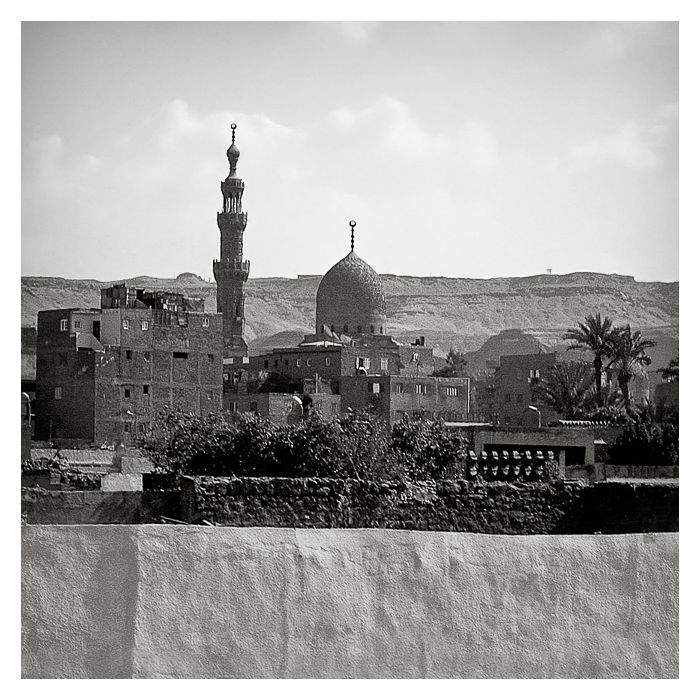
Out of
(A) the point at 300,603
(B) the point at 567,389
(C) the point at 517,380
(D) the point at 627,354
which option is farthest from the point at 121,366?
(A) the point at 300,603

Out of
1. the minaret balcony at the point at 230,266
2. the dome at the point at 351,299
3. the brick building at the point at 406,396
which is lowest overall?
the brick building at the point at 406,396

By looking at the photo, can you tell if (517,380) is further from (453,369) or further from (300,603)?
(300,603)

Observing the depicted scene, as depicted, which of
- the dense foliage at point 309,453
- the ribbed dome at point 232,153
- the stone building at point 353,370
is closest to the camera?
the dense foliage at point 309,453

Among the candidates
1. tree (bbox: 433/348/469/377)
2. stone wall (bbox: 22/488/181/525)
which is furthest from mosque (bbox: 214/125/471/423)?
stone wall (bbox: 22/488/181/525)

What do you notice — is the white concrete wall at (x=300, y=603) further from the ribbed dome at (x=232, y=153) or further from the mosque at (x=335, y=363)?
the mosque at (x=335, y=363)

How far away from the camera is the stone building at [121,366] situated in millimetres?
36000

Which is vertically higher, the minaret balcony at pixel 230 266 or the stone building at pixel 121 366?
the minaret balcony at pixel 230 266

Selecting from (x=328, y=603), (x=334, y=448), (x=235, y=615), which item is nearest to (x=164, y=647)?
(x=235, y=615)

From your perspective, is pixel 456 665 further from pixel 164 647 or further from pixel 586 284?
pixel 586 284

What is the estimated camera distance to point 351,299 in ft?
182

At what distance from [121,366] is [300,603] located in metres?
30.7

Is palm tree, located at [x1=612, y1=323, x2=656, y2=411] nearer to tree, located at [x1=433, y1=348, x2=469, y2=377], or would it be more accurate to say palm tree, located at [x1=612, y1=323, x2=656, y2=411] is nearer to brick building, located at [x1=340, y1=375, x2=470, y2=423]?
brick building, located at [x1=340, y1=375, x2=470, y2=423]

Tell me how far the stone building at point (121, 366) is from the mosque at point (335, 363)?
1.70 meters

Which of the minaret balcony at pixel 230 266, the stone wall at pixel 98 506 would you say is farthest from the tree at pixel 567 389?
the stone wall at pixel 98 506
